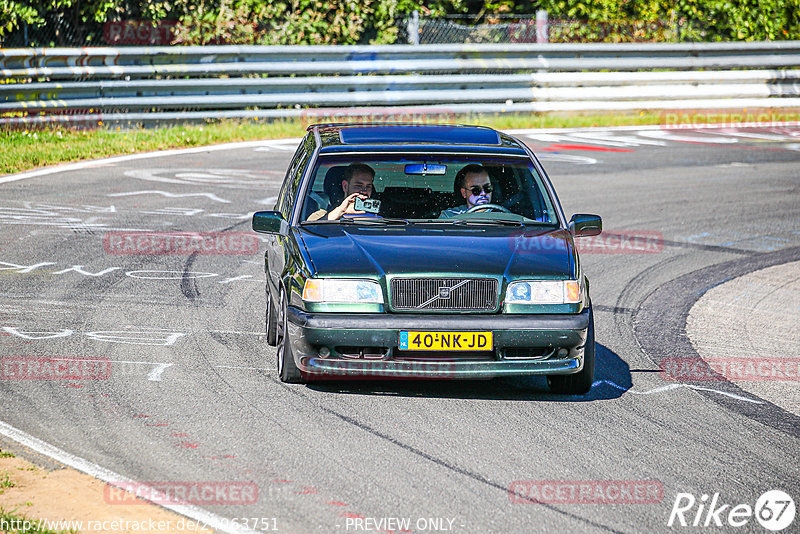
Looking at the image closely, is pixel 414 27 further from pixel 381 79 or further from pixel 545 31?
pixel 545 31

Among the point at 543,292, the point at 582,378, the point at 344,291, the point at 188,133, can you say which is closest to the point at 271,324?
the point at 344,291

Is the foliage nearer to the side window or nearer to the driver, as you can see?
the side window

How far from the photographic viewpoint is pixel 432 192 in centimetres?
781

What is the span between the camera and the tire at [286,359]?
21.9 feet

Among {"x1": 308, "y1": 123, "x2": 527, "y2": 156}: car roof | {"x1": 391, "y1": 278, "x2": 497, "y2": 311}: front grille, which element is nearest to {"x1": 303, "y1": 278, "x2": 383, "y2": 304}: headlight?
{"x1": 391, "y1": 278, "x2": 497, "y2": 311}: front grille

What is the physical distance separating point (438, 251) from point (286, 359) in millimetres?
1110

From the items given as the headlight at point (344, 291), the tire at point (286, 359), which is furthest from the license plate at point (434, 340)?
the tire at point (286, 359)

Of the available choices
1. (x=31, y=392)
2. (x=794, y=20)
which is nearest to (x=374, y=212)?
(x=31, y=392)

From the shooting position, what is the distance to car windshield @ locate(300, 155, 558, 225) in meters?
7.52

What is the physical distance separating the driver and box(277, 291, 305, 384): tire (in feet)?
4.90

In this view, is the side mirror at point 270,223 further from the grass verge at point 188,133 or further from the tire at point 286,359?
the grass verge at point 188,133

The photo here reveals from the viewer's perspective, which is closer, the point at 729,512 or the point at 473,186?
the point at 729,512

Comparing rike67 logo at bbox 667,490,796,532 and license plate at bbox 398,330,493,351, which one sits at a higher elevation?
license plate at bbox 398,330,493,351

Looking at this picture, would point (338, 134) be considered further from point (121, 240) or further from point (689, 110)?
point (689, 110)
